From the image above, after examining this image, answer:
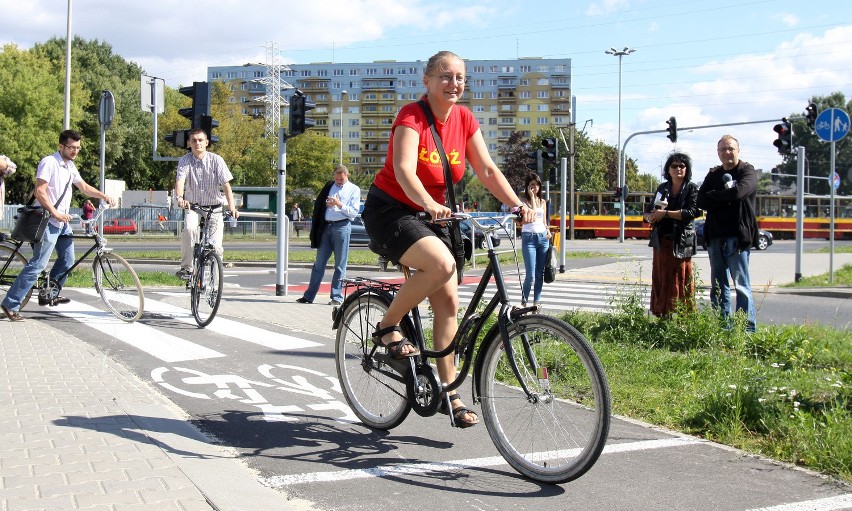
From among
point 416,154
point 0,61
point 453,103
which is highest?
point 0,61

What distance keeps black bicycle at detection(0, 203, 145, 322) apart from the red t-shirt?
5242 mm

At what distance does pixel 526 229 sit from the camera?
1244cm

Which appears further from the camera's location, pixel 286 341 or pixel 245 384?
pixel 286 341

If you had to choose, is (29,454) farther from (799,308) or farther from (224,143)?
(224,143)

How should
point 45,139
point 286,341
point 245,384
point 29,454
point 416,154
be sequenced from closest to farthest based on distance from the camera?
point 29,454 < point 416,154 < point 245,384 < point 286,341 < point 45,139

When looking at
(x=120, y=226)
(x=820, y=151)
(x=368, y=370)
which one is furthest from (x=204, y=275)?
(x=820, y=151)

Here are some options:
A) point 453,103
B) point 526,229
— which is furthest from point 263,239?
point 453,103

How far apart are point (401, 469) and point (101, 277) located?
6.01 m

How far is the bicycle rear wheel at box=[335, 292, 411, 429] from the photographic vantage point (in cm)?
472

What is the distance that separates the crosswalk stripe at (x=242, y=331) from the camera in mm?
8055

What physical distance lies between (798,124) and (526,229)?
351 feet

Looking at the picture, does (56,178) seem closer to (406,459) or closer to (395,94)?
(406,459)

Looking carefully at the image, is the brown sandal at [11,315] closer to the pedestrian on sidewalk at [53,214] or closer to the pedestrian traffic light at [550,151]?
the pedestrian on sidewalk at [53,214]

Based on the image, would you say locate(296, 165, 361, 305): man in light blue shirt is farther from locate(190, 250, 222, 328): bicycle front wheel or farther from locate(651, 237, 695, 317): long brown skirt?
locate(651, 237, 695, 317): long brown skirt
